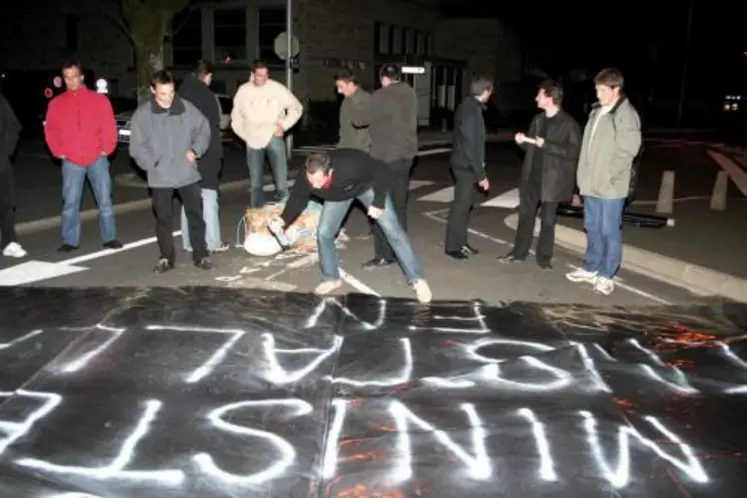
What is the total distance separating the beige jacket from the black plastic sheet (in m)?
3.23

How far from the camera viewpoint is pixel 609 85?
6.29 metres

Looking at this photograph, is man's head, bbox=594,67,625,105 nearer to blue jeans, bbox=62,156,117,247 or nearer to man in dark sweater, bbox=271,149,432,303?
man in dark sweater, bbox=271,149,432,303

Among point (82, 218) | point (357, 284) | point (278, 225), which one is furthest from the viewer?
point (82, 218)

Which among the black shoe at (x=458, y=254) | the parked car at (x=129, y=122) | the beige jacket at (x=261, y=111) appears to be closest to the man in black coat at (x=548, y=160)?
the black shoe at (x=458, y=254)

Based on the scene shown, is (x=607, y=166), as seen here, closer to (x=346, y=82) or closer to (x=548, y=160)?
(x=548, y=160)

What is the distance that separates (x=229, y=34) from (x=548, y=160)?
81.4 feet

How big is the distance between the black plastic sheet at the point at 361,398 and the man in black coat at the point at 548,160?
1556mm

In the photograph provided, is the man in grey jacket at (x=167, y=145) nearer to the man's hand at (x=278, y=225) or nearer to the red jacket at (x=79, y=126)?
the red jacket at (x=79, y=126)

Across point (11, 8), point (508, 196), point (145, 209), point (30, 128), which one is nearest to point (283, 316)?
point (145, 209)

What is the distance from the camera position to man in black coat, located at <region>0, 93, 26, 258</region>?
24.8 ft

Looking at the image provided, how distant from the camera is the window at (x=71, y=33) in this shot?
32.3 meters

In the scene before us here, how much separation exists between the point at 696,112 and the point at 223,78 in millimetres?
34939

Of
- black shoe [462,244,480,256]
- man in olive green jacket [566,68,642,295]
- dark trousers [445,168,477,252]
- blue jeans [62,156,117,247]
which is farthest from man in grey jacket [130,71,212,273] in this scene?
man in olive green jacket [566,68,642,295]

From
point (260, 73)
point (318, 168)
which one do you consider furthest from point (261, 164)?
point (318, 168)
